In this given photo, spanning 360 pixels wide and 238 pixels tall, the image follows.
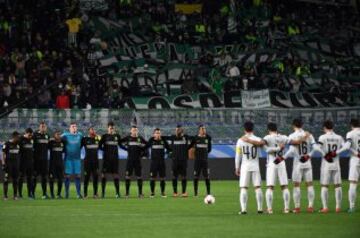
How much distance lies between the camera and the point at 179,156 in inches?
1330

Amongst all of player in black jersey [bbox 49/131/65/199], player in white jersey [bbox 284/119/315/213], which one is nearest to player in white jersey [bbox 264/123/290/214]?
player in white jersey [bbox 284/119/315/213]

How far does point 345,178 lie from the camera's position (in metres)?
44.6

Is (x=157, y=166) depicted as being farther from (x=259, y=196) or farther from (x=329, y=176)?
(x=329, y=176)

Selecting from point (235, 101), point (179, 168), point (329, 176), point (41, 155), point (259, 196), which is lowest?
point (259, 196)

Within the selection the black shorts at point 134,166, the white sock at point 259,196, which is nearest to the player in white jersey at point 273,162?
the white sock at point 259,196

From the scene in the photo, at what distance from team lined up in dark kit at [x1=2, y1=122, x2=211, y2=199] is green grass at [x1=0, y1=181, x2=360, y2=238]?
5.05ft

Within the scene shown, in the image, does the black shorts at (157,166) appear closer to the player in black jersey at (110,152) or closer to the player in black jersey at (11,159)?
the player in black jersey at (110,152)

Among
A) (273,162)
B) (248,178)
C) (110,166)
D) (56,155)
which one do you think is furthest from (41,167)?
(273,162)

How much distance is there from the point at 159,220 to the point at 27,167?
9.91 meters

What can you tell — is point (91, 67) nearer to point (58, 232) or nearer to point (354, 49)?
point (354, 49)

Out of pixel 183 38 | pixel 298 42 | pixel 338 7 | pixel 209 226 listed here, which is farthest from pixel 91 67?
pixel 209 226

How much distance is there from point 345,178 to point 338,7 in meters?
12.5

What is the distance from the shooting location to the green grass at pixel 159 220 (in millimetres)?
21219

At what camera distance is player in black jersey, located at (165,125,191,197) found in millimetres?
33750
